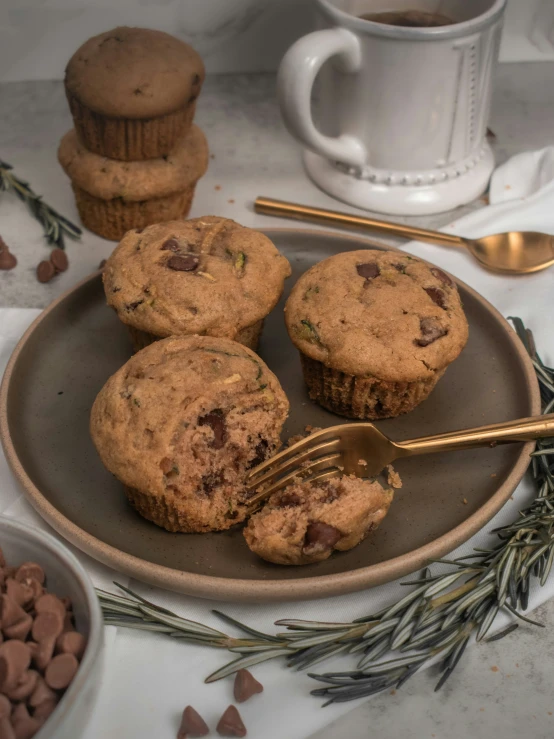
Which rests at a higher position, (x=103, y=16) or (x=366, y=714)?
(x=103, y=16)

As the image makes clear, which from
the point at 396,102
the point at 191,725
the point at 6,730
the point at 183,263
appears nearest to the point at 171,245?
the point at 183,263

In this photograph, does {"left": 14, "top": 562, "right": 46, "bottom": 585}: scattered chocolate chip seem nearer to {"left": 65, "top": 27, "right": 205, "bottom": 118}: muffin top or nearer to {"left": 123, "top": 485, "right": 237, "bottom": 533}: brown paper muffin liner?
{"left": 123, "top": 485, "right": 237, "bottom": 533}: brown paper muffin liner

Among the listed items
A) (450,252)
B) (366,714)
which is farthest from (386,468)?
(450,252)

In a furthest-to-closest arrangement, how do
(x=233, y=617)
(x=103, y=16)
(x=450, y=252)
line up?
1. (x=103, y=16)
2. (x=450, y=252)
3. (x=233, y=617)

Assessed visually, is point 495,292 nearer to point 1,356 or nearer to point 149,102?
point 149,102

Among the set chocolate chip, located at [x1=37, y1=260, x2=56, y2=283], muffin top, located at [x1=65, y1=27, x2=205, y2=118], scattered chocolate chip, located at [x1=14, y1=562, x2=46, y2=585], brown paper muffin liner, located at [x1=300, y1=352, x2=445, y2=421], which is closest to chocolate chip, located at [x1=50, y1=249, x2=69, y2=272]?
chocolate chip, located at [x1=37, y1=260, x2=56, y2=283]

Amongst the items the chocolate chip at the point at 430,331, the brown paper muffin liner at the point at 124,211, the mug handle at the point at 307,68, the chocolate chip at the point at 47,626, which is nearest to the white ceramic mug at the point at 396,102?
the mug handle at the point at 307,68
